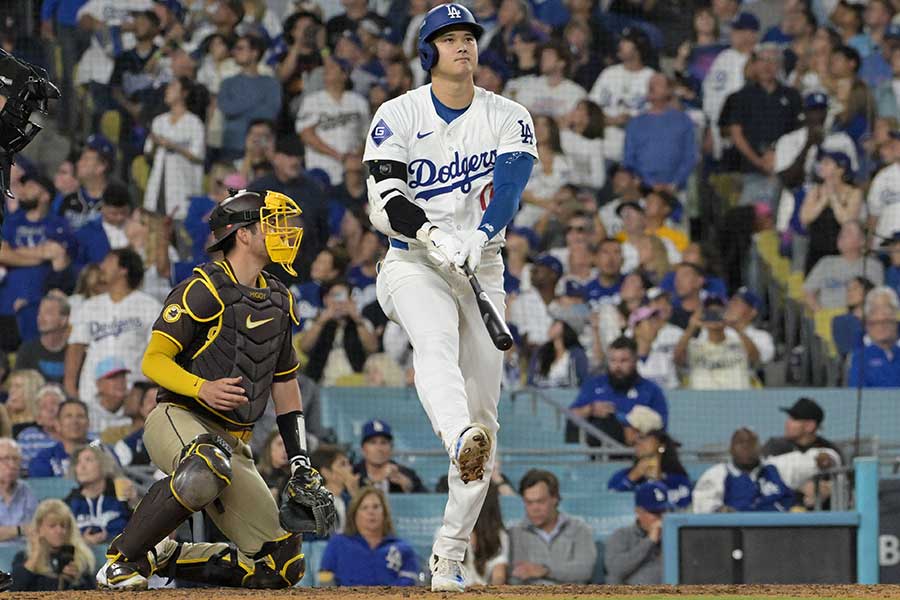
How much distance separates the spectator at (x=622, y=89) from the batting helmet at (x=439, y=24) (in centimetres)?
577

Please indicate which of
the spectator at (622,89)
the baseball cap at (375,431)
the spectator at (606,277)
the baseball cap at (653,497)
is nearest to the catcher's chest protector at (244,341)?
the baseball cap at (375,431)

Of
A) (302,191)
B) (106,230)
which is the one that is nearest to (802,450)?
(302,191)

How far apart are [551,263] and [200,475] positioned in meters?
5.38

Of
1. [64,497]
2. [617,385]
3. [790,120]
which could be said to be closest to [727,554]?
[617,385]

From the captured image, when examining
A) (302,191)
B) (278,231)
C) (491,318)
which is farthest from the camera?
(302,191)

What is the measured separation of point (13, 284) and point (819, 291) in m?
5.30

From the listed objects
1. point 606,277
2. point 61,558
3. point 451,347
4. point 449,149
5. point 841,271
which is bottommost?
point 61,558

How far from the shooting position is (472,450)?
199 inches

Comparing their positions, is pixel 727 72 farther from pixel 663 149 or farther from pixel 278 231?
pixel 278 231

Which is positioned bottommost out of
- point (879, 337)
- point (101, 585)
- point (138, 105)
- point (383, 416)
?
point (101, 585)

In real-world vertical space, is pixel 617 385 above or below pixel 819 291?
below

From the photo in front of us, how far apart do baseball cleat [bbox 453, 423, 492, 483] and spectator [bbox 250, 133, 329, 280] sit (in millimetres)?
5417

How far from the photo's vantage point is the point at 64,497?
8.66 metres

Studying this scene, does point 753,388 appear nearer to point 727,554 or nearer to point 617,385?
point 617,385
